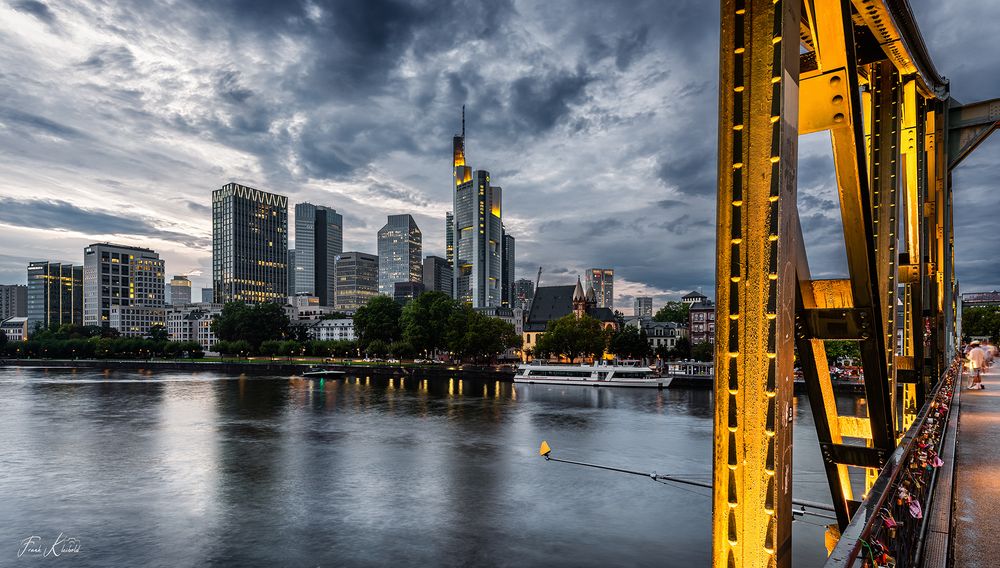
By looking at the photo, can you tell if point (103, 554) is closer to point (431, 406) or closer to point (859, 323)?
point (859, 323)

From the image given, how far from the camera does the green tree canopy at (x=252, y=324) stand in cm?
13988

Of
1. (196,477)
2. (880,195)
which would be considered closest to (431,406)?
(196,477)

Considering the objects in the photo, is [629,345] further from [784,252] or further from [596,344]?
[784,252]

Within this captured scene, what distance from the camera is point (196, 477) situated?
2875cm

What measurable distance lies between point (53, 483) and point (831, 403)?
3418cm

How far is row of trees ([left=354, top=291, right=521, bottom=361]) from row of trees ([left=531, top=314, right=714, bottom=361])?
8.93m

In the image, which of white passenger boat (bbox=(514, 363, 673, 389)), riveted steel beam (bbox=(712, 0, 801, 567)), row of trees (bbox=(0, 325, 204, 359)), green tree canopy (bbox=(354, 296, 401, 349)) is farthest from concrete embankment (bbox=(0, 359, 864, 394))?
riveted steel beam (bbox=(712, 0, 801, 567))

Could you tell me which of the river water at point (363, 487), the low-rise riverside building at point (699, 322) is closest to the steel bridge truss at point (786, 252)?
the river water at point (363, 487)

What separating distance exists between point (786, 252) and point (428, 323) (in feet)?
348

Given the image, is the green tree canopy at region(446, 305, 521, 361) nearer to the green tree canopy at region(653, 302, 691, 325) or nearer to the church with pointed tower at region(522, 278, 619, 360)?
the church with pointed tower at region(522, 278, 619, 360)

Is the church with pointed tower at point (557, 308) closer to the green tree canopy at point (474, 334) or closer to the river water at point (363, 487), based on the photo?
the green tree canopy at point (474, 334)

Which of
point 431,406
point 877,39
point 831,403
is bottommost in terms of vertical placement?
point 431,406

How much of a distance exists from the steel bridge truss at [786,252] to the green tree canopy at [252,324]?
14761 cm

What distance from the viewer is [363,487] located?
87.9 feet
